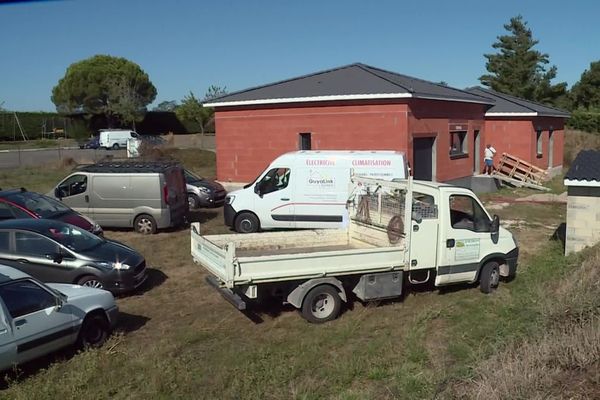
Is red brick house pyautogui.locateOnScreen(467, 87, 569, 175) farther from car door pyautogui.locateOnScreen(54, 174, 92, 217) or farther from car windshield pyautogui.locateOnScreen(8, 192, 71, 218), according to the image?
car windshield pyautogui.locateOnScreen(8, 192, 71, 218)

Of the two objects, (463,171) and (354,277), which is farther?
(463,171)

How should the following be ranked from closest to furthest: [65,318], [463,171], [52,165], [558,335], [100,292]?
[558,335], [65,318], [100,292], [463,171], [52,165]

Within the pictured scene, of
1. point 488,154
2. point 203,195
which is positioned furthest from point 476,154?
point 203,195

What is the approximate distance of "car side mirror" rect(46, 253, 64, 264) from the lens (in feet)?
35.5

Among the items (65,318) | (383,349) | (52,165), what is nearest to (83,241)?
(65,318)

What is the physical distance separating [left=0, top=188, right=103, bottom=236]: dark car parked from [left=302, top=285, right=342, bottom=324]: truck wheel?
704 cm

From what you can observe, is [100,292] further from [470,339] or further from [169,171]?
[169,171]

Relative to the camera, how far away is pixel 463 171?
86.5 feet

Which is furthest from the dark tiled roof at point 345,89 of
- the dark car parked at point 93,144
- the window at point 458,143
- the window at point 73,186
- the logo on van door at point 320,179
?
the dark car parked at point 93,144

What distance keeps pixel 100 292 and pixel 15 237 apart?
10.1ft

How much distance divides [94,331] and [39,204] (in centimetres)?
768

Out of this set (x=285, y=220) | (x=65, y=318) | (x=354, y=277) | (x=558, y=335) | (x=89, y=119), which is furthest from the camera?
(x=89, y=119)

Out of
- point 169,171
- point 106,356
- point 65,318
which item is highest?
point 169,171

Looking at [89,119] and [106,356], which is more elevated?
[89,119]
